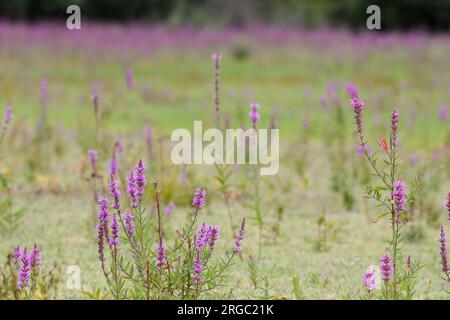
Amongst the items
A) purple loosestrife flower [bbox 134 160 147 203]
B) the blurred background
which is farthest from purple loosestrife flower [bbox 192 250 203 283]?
the blurred background

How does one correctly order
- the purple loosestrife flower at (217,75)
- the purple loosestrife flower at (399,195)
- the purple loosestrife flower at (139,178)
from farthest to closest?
the purple loosestrife flower at (217,75), the purple loosestrife flower at (399,195), the purple loosestrife flower at (139,178)

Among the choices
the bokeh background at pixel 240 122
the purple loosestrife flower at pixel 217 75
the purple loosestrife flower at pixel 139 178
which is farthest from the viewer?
the bokeh background at pixel 240 122

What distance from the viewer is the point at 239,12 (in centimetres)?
3434

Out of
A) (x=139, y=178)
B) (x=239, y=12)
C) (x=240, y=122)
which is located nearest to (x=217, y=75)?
(x=139, y=178)

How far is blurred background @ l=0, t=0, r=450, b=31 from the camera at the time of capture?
3105 cm

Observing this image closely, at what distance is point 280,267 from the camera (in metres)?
4.72

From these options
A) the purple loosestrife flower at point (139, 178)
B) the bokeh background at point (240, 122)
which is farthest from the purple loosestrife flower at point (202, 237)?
the bokeh background at point (240, 122)

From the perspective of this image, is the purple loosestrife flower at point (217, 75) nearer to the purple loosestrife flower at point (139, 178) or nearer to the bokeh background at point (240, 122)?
the bokeh background at point (240, 122)

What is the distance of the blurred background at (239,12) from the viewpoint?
31.0 m

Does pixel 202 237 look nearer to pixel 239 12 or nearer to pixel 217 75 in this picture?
pixel 217 75

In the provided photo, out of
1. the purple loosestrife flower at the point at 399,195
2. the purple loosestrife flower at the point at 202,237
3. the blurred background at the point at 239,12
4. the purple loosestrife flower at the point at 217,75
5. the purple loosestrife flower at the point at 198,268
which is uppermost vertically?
the blurred background at the point at 239,12

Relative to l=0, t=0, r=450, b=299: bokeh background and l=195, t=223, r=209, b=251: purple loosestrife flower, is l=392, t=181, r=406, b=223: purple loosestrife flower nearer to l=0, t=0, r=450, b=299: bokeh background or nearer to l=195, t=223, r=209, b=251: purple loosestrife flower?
l=0, t=0, r=450, b=299: bokeh background
